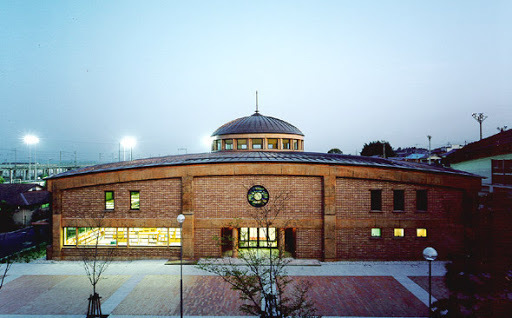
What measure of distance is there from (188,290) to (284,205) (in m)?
8.64

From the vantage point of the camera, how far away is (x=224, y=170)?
2017cm

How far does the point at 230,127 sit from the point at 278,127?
586 centimetres

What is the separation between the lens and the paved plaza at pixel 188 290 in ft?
44.1

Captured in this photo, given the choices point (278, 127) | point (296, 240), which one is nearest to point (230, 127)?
point (278, 127)

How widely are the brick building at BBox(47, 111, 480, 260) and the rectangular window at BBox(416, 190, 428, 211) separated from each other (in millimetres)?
68

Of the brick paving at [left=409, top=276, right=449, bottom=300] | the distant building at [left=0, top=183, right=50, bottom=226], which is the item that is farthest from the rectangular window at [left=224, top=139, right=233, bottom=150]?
the distant building at [left=0, top=183, right=50, bottom=226]

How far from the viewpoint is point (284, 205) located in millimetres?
20203

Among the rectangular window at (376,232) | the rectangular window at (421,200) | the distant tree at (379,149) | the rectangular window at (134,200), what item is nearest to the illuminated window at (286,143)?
the rectangular window at (376,232)

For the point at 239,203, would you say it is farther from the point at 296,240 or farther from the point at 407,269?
the point at 407,269

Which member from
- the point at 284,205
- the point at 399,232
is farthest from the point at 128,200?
the point at 399,232

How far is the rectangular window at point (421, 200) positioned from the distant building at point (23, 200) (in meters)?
40.2

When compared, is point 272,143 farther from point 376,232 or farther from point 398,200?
point 376,232

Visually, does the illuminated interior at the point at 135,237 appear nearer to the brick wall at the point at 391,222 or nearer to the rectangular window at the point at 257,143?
the brick wall at the point at 391,222

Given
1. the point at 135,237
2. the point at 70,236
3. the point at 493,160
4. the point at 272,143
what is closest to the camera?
the point at 135,237
